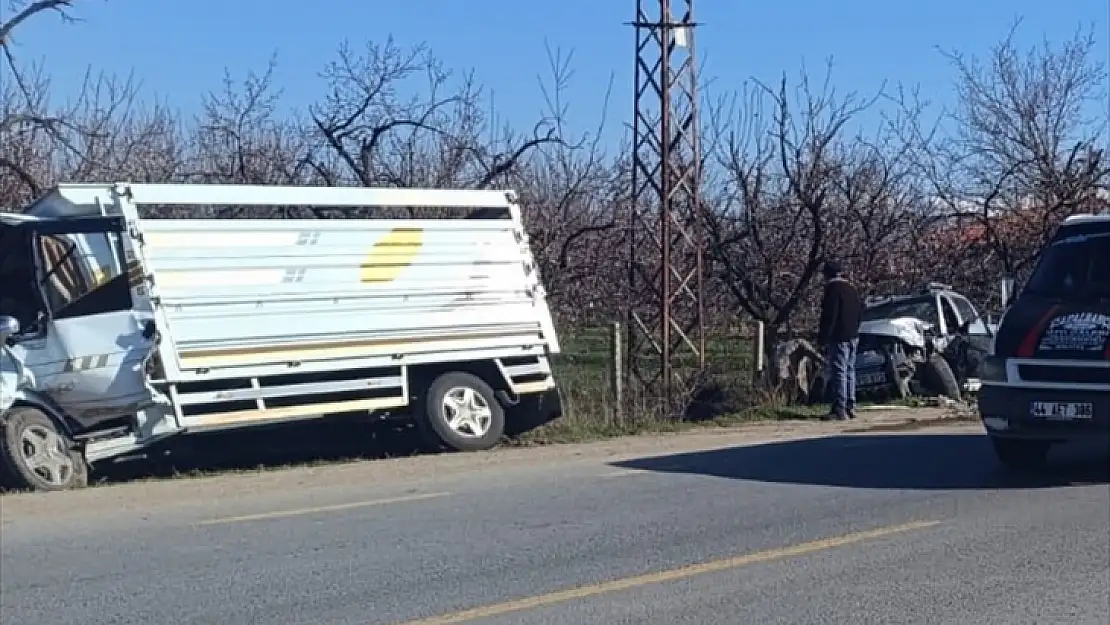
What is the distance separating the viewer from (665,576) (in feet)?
26.9

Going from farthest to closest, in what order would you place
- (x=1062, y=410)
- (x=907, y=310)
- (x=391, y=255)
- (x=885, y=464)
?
(x=907, y=310) < (x=391, y=255) < (x=885, y=464) < (x=1062, y=410)

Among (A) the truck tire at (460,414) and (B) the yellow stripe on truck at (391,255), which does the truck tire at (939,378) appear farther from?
(B) the yellow stripe on truck at (391,255)

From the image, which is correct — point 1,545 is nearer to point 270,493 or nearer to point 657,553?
point 270,493

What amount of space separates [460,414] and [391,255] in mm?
1739

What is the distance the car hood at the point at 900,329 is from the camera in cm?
2039

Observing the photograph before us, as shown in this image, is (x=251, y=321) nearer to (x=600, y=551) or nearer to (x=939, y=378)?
(x=600, y=551)

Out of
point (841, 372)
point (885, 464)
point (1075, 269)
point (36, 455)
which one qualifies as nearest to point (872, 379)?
point (841, 372)

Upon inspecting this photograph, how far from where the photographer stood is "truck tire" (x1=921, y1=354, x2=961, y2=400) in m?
20.0

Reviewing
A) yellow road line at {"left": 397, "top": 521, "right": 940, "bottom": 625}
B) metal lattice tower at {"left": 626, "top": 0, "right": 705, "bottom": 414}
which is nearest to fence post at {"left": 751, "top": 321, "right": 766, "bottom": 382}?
metal lattice tower at {"left": 626, "top": 0, "right": 705, "bottom": 414}

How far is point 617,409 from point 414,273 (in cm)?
400

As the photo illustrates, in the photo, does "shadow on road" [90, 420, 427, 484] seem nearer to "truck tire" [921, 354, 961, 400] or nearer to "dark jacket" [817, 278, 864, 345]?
"dark jacket" [817, 278, 864, 345]

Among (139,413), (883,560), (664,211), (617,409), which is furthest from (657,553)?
(664,211)

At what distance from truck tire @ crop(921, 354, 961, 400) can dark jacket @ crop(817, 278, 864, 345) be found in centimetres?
291

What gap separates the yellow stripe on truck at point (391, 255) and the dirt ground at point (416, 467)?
180cm
